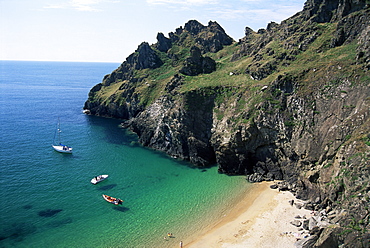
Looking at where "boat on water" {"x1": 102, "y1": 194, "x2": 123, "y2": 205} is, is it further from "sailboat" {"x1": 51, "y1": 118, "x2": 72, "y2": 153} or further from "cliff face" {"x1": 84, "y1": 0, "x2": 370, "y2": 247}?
"sailboat" {"x1": 51, "y1": 118, "x2": 72, "y2": 153}

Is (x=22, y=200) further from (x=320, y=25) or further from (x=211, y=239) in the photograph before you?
(x=320, y=25)

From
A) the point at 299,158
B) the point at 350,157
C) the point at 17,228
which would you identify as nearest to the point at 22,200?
the point at 17,228

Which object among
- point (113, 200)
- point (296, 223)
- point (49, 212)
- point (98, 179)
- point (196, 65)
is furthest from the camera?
point (196, 65)

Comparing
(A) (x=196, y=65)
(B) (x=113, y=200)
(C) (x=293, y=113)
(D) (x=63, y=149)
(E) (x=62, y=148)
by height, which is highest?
(A) (x=196, y=65)

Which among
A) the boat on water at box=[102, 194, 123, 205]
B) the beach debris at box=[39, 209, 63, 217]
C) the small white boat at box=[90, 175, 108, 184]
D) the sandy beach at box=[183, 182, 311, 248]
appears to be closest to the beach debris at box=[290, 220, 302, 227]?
the sandy beach at box=[183, 182, 311, 248]

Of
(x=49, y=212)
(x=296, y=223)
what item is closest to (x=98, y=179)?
(x=49, y=212)

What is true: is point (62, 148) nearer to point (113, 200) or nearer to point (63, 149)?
point (63, 149)
